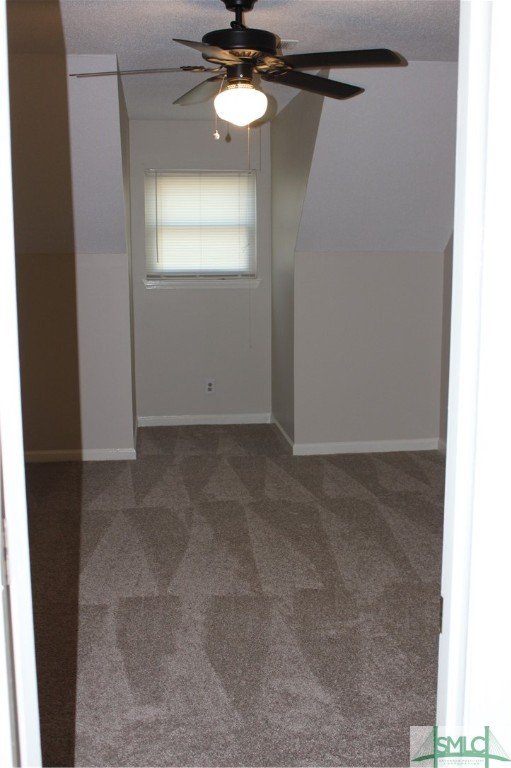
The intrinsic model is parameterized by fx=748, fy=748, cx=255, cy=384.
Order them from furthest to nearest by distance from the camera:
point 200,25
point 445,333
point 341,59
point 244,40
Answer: point 445,333 < point 200,25 < point 341,59 < point 244,40

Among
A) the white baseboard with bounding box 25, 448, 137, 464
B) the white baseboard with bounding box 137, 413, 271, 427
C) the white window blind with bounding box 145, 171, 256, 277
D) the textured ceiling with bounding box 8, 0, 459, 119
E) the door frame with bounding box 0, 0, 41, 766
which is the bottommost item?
the white baseboard with bounding box 25, 448, 137, 464

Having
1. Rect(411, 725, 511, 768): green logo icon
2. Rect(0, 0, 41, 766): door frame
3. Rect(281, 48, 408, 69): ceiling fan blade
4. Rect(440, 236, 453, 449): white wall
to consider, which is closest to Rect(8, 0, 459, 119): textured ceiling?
Answer: Rect(281, 48, 408, 69): ceiling fan blade

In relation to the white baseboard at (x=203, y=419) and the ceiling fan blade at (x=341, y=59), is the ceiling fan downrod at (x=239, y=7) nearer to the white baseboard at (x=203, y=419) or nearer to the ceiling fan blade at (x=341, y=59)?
the ceiling fan blade at (x=341, y=59)

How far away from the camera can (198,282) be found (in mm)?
6523

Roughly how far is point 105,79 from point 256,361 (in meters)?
2.99

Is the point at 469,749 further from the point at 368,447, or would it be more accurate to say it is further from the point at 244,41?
the point at 368,447

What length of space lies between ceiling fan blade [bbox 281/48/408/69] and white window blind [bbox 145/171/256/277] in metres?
3.42

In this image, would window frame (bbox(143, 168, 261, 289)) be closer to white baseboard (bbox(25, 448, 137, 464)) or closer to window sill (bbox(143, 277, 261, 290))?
window sill (bbox(143, 277, 261, 290))

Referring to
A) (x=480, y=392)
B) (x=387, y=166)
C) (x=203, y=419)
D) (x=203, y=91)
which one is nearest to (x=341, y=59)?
(x=203, y=91)

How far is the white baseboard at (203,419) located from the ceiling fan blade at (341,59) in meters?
4.05

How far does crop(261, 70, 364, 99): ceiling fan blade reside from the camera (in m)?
3.24

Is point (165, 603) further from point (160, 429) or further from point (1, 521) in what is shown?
point (160, 429)

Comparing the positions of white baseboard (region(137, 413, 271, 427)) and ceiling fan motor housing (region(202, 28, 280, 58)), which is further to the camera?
white baseboard (region(137, 413, 271, 427))

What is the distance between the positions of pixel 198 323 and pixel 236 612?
3764mm
